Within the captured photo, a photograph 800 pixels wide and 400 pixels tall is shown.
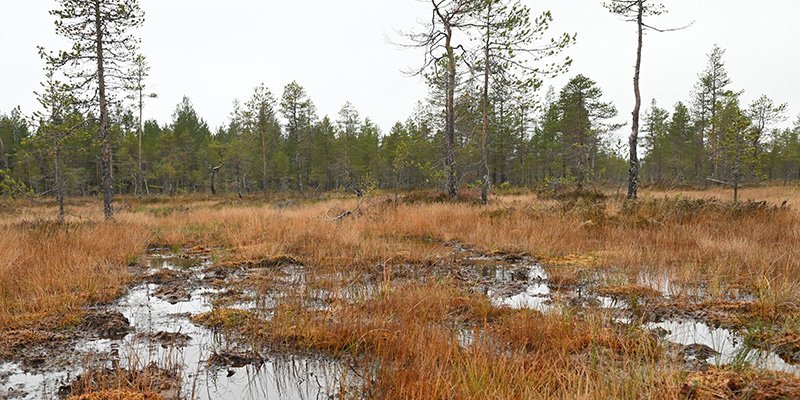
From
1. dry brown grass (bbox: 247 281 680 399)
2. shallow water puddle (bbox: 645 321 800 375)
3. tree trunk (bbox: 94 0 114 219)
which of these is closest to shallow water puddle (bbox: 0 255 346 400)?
dry brown grass (bbox: 247 281 680 399)

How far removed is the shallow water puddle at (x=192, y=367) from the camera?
284 centimetres

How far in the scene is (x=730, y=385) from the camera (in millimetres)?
2535

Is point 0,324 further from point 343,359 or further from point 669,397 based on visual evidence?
point 669,397

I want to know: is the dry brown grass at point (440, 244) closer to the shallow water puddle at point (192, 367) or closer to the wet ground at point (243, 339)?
the wet ground at point (243, 339)

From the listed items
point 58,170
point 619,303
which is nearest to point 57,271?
point 619,303

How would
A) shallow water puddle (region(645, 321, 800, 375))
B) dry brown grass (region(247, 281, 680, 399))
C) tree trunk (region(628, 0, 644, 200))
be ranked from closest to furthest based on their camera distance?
dry brown grass (region(247, 281, 680, 399))
shallow water puddle (region(645, 321, 800, 375))
tree trunk (region(628, 0, 644, 200))

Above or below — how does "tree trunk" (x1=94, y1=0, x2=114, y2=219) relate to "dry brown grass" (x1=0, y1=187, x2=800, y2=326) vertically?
above

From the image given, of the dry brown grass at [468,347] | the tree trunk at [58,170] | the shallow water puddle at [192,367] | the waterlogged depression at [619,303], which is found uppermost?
the tree trunk at [58,170]

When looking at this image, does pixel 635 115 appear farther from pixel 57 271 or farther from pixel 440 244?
pixel 57 271

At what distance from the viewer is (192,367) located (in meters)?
3.23

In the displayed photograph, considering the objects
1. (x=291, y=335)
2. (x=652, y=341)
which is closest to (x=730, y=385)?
(x=652, y=341)

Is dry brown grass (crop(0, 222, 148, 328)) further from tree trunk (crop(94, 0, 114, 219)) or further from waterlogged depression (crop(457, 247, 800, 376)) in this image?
tree trunk (crop(94, 0, 114, 219))

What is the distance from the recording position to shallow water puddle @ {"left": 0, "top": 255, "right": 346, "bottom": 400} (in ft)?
9.32

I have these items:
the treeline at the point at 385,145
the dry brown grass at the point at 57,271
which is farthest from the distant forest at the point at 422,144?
the dry brown grass at the point at 57,271
